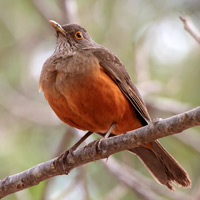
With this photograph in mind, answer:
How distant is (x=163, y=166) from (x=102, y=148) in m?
1.50

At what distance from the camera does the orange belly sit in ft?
15.9

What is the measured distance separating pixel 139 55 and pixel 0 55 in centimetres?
352

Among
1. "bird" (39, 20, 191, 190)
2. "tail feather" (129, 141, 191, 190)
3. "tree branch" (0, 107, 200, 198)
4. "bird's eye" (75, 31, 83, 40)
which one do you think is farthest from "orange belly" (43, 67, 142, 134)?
"bird's eye" (75, 31, 83, 40)

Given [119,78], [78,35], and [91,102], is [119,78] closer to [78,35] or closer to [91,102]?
[91,102]

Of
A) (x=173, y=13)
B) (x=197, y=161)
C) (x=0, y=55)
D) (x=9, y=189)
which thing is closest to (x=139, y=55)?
(x=173, y=13)

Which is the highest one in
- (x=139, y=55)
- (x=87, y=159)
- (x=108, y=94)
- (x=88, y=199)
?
(x=108, y=94)

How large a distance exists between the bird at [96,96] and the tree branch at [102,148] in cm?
55

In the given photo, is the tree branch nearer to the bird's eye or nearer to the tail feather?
the tail feather

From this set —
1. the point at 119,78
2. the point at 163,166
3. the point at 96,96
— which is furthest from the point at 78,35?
the point at 163,166

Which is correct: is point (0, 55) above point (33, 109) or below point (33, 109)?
above

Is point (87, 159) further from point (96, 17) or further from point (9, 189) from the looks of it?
point (96, 17)

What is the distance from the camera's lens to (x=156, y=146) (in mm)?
5520

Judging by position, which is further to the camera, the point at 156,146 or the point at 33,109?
the point at 33,109

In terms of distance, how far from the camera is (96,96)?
486 centimetres
